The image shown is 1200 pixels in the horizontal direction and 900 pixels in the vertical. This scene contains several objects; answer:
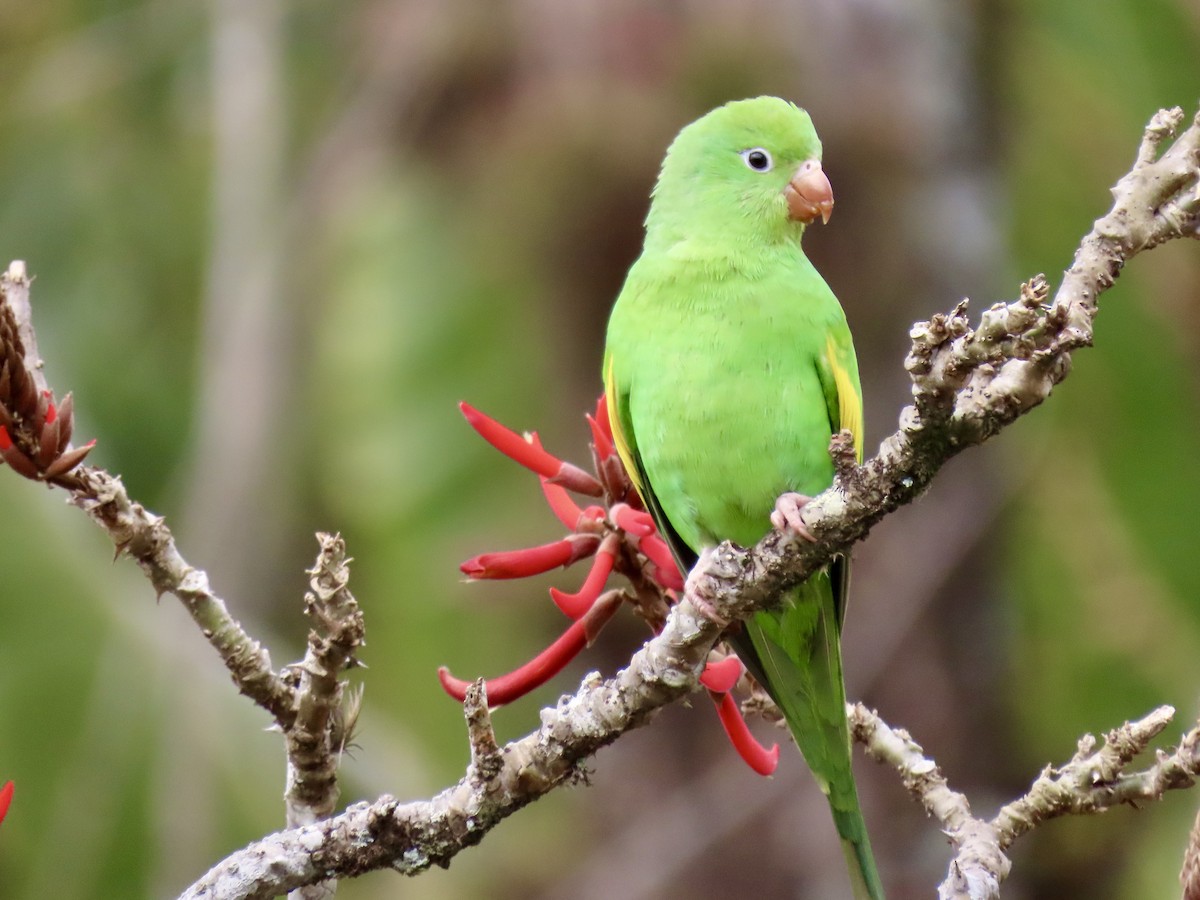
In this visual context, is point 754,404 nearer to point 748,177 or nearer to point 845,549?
point 748,177

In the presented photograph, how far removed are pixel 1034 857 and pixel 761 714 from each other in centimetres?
399

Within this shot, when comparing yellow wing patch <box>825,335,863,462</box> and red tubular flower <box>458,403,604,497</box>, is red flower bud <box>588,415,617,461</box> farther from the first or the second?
yellow wing patch <box>825,335,863,462</box>

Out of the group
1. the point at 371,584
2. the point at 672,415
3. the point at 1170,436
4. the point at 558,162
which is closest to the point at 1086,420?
the point at 1170,436

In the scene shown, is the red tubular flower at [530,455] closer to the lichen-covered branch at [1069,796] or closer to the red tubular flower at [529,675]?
the red tubular flower at [529,675]

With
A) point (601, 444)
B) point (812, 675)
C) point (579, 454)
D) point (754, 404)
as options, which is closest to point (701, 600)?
point (601, 444)

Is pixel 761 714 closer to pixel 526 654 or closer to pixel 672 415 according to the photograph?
pixel 672 415

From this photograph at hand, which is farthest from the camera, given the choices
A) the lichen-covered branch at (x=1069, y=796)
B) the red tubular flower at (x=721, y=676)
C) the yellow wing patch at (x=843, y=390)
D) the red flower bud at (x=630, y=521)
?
the yellow wing patch at (x=843, y=390)

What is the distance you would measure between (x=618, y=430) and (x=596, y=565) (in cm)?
71

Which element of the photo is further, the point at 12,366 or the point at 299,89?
the point at 299,89

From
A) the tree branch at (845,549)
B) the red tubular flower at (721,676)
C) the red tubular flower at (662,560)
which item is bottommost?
the tree branch at (845,549)

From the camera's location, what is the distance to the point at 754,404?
2.85 metres

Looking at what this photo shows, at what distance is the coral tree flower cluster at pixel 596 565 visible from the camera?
7.07 feet

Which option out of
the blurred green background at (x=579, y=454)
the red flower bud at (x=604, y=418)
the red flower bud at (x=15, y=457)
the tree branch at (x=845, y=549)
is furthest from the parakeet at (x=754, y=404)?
the blurred green background at (x=579, y=454)

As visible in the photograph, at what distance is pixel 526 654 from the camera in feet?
21.3
